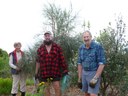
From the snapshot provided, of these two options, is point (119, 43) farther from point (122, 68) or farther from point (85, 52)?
point (85, 52)

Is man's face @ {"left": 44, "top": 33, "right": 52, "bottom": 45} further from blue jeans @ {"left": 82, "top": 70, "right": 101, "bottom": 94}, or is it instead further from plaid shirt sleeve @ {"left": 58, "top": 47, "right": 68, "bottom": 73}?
blue jeans @ {"left": 82, "top": 70, "right": 101, "bottom": 94}

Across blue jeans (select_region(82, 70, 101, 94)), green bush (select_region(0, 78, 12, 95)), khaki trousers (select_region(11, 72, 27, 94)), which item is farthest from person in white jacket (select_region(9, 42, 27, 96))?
blue jeans (select_region(82, 70, 101, 94))

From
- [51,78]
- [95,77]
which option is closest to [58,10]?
[51,78]

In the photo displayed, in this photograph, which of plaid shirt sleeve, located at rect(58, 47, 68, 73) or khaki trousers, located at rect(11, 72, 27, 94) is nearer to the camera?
plaid shirt sleeve, located at rect(58, 47, 68, 73)

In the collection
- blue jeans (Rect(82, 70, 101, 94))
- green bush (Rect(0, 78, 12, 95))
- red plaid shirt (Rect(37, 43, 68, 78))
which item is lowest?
green bush (Rect(0, 78, 12, 95))

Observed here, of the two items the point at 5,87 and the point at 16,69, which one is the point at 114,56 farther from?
the point at 5,87

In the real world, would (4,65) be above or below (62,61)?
below

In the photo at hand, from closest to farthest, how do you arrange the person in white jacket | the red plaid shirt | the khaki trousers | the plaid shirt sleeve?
the red plaid shirt
the plaid shirt sleeve
the person in white jacket
the khaki trousers

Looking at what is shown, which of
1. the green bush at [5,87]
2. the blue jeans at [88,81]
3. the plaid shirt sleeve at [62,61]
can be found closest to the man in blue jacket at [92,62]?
the blue jeans at [88,81]

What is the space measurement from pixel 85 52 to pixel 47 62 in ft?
3.81

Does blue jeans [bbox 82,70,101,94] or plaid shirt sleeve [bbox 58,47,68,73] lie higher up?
plaid shirt sleeve [bbox 58,47,68,73]

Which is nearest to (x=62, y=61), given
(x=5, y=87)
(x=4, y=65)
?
(x=5, y=87)

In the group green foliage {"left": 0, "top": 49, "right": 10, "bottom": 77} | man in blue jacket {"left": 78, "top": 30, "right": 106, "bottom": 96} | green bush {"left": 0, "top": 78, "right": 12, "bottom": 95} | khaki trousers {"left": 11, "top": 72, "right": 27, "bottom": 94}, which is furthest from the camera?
green foliage {"left": 0, "top": 49, "right": 10, "bottom": 77}

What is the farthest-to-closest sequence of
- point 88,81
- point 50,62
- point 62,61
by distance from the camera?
1. point 62,61
2. point 50,62
3. point 88,81
